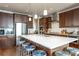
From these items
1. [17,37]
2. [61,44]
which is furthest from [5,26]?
[61,44]

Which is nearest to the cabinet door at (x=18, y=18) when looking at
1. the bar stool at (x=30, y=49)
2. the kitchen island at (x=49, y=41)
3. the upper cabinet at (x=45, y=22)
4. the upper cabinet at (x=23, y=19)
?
the upper cabinet at (x=23, y=19)

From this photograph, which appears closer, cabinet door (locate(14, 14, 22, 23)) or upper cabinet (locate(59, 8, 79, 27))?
upper cabinet (locate(59, 8, 79, 27))

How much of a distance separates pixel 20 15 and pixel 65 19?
3.14 feet

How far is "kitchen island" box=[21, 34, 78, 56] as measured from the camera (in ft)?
6.98

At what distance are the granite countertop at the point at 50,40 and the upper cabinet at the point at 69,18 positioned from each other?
31cm

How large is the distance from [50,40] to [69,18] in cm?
62

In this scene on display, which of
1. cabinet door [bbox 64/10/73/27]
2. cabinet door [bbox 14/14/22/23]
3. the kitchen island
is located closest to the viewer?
the kitchen island

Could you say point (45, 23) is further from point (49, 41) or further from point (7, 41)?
point (7, 41)

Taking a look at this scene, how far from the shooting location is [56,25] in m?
2.32

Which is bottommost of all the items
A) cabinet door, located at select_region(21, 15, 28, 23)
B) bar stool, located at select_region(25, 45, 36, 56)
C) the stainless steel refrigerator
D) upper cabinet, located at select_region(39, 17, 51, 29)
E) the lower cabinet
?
bar stool, located at select_region(25, 45, 36, 56)

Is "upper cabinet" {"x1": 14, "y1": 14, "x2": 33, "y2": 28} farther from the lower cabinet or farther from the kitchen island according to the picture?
the lower cabinet

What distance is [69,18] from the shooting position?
93.7 inches

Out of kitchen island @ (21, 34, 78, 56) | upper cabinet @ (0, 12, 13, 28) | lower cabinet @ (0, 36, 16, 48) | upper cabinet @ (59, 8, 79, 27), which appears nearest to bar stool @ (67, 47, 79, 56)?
kitchen island @ (21, 34, 78, 56)

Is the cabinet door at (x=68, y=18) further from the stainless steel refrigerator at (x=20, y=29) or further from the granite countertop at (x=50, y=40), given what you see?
the stainless steel refrigerator at (x=20, y=29)
